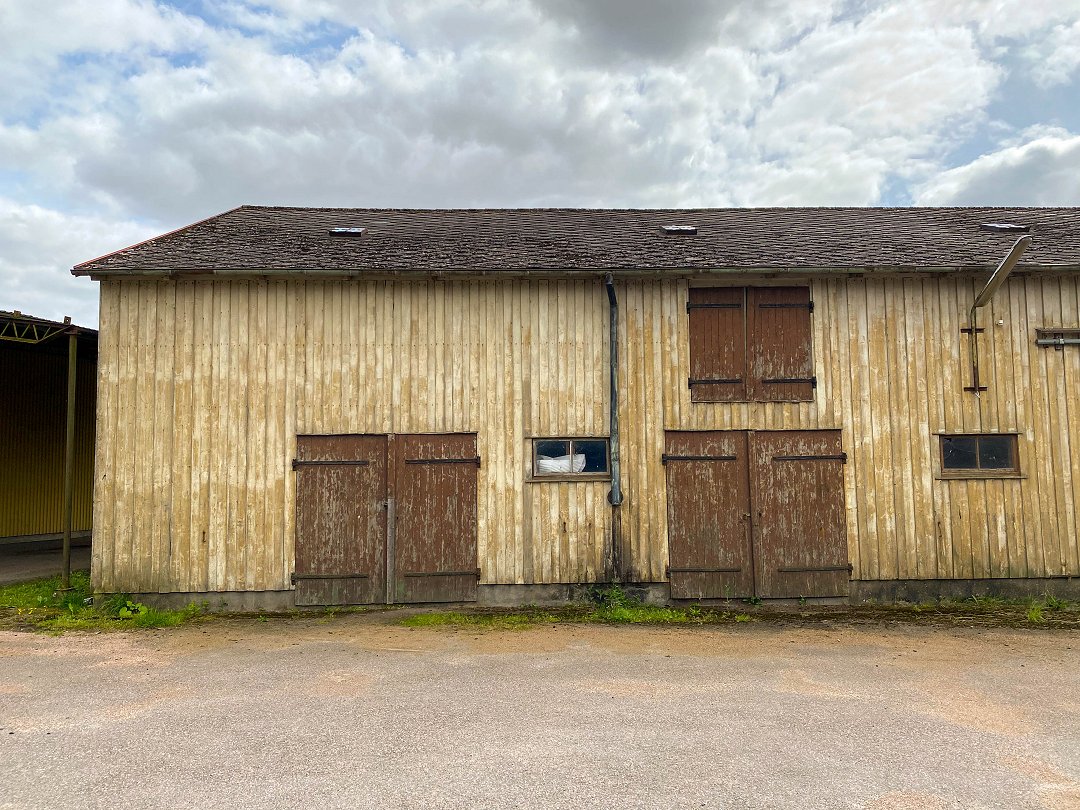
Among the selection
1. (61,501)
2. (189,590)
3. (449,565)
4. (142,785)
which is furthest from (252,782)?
(61,501)

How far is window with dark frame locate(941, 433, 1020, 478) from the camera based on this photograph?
905 centimetres

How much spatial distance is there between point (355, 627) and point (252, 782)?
4000 mm

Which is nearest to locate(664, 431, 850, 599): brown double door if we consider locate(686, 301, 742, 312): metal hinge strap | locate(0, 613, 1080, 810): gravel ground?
locate(0, 613, 1080, 810): gravel ground

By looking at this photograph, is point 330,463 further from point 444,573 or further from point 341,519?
point 444,573

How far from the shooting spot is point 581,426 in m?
9.00

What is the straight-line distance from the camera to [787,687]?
5547 mm

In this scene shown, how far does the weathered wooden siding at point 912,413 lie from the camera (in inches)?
349

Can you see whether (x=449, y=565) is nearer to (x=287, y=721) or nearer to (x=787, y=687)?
(x=287, y=721)

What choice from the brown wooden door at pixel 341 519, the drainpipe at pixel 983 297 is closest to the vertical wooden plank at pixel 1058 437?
the drainpipe at pixel 983 297

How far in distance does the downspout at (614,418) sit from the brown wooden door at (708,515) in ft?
2.35

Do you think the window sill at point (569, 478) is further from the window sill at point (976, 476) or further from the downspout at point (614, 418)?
the window sill at point (976, 476)

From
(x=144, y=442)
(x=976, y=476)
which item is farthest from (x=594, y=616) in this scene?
(x=144, y=442)

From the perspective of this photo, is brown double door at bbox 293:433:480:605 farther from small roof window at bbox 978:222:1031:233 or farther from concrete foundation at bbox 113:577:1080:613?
small roof window at bbox 978:222:1031:233

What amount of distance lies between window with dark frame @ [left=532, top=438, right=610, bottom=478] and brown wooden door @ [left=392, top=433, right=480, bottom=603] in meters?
0.90
